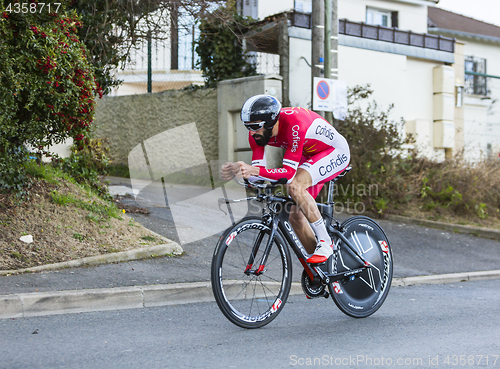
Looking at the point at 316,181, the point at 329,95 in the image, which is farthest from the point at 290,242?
the point at 329,95

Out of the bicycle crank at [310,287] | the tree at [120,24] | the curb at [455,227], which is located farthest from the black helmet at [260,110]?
the curb at [455,227]

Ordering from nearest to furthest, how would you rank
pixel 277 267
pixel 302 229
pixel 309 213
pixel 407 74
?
pixel 277 267, pixel 309 213, pixel 302 229, pixel 407 74

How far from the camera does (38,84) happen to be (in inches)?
248

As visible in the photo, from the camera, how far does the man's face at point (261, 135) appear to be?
13.8 ft

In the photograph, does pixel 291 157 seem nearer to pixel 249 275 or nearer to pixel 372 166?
pixel 249 275

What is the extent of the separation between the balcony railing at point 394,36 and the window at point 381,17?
7665 millimetres

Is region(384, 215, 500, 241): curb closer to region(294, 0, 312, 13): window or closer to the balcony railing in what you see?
the balcony railing

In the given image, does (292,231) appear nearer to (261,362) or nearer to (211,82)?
(261,362)

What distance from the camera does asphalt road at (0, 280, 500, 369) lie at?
3.49 meters

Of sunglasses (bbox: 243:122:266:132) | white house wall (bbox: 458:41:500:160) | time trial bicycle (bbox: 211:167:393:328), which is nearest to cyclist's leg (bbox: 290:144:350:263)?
time trial bicycle (bbox: 211:167:393:328)

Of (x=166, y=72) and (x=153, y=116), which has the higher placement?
(x=166, y=72)

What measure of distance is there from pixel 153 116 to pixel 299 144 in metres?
11.4

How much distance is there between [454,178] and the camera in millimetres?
12180

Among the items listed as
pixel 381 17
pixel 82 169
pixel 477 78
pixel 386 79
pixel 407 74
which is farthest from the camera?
pixel 381 17
